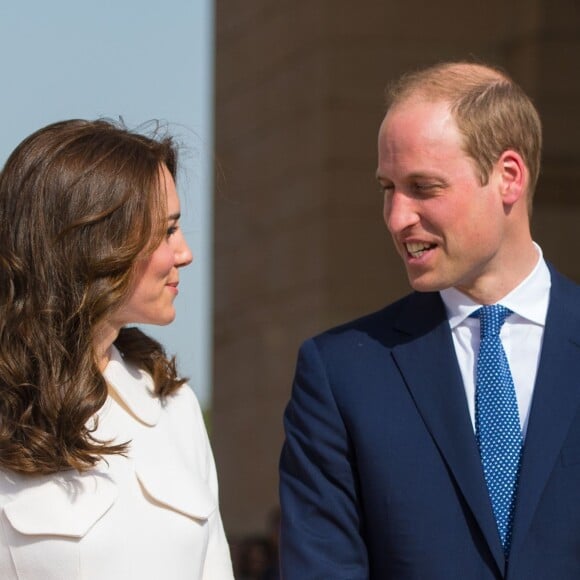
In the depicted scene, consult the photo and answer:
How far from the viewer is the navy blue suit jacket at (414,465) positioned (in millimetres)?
3754

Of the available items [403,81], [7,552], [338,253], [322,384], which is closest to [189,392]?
[322,384]

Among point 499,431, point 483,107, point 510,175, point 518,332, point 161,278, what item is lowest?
point 499,431

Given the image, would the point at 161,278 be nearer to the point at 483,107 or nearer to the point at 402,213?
the point at 402,213

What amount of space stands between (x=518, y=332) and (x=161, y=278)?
910mm

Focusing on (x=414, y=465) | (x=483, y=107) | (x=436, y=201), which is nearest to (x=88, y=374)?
(x=414, y=465)

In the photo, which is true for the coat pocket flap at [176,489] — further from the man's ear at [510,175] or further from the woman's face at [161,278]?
the man's ear at [510,175]

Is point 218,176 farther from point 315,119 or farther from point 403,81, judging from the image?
point 315,119

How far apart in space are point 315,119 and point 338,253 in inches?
35.4

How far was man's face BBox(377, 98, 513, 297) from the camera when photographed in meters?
3.86

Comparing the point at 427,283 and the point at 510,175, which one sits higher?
the point at 510,175

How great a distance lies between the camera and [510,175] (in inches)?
156

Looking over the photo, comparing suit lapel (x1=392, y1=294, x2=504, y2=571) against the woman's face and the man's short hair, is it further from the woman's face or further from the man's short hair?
the woman's face

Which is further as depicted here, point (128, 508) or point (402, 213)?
point (402, 213)

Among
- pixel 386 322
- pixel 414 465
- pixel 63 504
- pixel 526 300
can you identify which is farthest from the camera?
pixel 386 322
